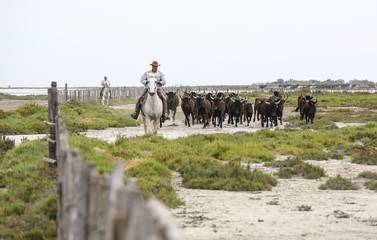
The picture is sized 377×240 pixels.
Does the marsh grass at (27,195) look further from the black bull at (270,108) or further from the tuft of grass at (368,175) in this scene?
the black bull at (270,108)

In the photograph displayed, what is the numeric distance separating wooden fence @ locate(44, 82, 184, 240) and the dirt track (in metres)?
2.96

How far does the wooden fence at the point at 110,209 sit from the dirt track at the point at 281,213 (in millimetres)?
2957

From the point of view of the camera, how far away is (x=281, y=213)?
10.2 meters

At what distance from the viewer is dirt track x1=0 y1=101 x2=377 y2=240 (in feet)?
28.8

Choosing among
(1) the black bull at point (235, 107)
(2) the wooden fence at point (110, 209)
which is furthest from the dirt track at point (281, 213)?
(1) the black bull at point (235, 107)

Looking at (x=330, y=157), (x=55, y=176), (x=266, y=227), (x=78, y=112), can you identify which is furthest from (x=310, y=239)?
(x=78, y=112)

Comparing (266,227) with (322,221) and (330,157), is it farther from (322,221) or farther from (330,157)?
(330,157)

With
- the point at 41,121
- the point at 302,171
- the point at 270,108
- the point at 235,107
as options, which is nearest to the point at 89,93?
the point at 235,107

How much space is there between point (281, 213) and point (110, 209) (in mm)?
6951

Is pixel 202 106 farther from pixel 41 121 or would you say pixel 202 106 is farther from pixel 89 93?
pixel 89 93

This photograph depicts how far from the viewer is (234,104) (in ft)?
106

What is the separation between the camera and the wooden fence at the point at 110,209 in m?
3.01

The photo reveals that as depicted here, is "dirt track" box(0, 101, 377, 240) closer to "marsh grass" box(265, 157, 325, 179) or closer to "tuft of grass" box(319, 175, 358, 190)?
"tuft of grass" box(319, 175, 358, 190)

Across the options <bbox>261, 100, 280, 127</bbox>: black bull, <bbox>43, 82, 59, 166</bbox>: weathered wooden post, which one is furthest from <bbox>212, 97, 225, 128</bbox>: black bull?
<bbox>43, 82, 59, 166</bbox>: weathered wooden post
